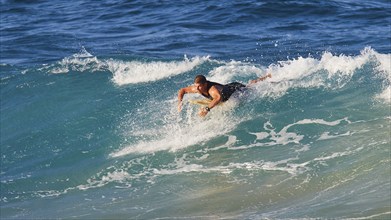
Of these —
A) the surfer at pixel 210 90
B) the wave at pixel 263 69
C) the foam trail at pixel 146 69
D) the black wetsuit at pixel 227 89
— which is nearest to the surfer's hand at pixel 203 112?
the surfer at pixel 210 90

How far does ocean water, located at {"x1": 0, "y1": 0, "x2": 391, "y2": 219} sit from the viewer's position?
11.7 metres

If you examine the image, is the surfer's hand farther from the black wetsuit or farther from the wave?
the wave

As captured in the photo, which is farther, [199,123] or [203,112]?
[199,123]

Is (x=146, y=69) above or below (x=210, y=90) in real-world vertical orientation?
above

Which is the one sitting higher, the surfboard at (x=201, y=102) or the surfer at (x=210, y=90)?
the surfer at (x=210, y=90)

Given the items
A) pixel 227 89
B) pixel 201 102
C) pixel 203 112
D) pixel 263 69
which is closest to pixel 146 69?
pixel 263 69

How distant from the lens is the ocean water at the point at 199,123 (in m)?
11.7

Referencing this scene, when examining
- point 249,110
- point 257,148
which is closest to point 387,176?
point 257,148

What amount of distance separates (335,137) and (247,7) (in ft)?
45.6

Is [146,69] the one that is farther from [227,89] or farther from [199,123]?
[227,89]

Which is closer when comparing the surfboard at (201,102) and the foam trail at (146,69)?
the surfboard at (201,102)

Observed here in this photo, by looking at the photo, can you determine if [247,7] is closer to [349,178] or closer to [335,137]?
[335,137]

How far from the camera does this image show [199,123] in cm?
1509

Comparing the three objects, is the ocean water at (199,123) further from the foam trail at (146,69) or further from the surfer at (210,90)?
the surfer at (210,90)
